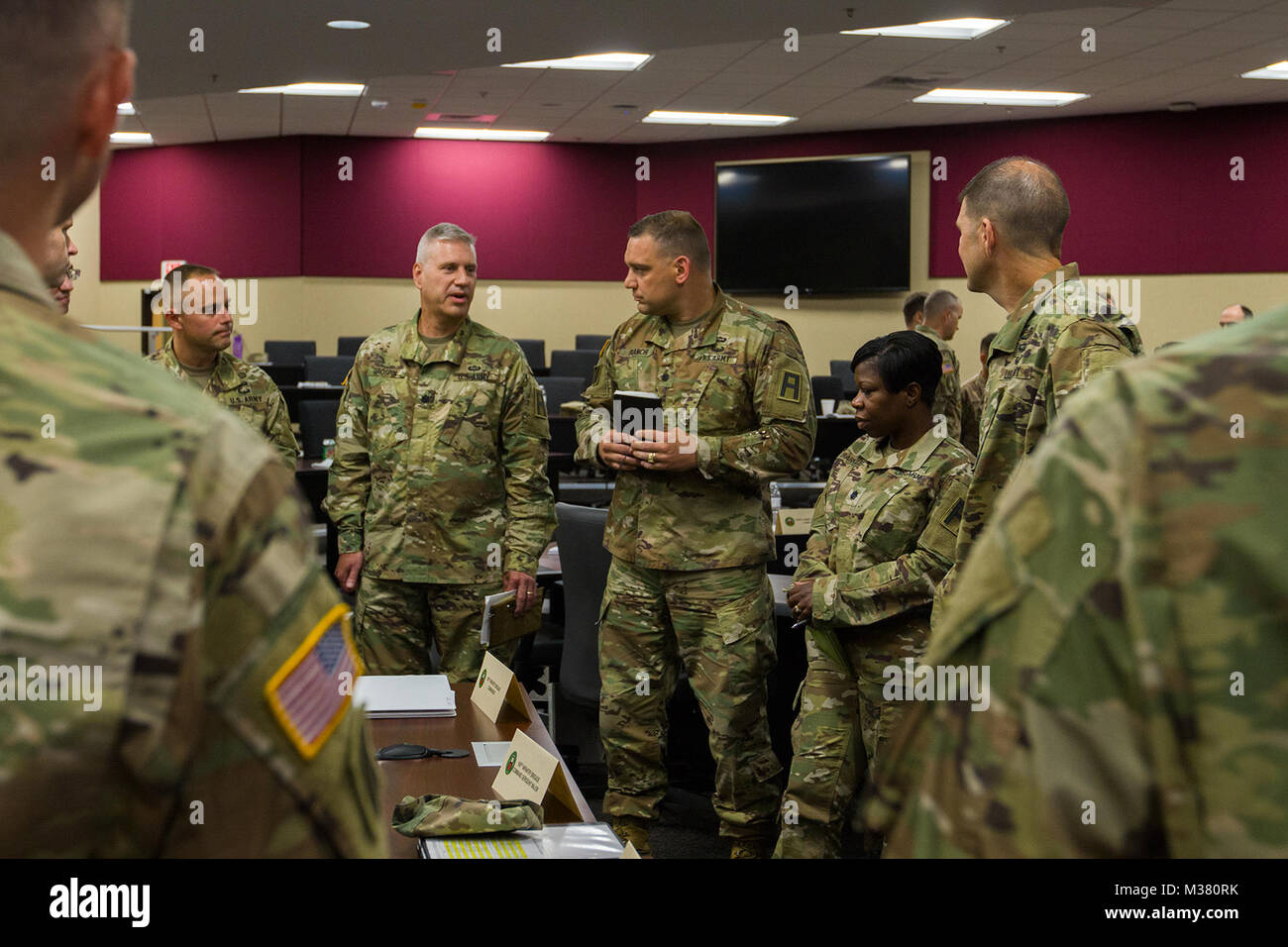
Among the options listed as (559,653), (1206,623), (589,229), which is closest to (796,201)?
(589,229)

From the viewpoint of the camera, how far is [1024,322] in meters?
2.60

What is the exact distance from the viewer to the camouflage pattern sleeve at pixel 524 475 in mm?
3555

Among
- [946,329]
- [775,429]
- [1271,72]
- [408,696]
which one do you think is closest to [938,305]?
[946,329]

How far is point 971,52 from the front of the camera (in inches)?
378

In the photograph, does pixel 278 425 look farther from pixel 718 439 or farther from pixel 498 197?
pixel 498 197

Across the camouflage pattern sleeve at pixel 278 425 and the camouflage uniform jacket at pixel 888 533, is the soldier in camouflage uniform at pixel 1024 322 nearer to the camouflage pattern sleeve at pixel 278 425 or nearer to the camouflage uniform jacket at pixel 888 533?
the camouflage uniform jacket at pixel 888 533

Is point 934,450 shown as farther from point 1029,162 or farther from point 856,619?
point 1029,162

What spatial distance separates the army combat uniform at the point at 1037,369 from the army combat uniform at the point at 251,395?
2.24 metres

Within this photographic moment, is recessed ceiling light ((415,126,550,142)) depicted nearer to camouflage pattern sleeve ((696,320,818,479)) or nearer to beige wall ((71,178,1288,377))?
beige wall ((71,178,1288,377))

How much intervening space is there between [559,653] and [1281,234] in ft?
34.6

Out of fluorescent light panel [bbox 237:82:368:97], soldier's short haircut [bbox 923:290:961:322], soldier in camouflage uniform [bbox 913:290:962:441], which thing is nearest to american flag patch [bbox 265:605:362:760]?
soldier in camouflage uniform [bbox 913:290:962:441]

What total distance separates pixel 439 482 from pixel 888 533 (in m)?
1.35

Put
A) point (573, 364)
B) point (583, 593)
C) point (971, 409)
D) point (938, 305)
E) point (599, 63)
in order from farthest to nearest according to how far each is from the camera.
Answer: point (573, 364) < point (599, 63) < point (938, 305) < point (971, 409) < point (583, 593)
